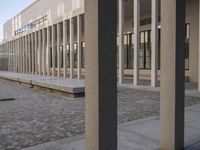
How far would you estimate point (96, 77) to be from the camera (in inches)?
123

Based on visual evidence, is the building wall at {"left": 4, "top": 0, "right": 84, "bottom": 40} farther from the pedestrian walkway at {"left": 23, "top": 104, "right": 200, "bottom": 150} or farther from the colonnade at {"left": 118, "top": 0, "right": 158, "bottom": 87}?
the pedestrian walkway at {"left": 23, "top": 104, "right": 200, "bottom": 150}

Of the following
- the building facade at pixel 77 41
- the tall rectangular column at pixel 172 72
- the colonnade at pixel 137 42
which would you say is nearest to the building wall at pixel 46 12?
the building facade at pixel 77 41

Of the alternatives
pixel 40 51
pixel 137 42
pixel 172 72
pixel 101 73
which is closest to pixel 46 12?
pixel 40 51

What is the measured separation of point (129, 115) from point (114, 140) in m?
3.93

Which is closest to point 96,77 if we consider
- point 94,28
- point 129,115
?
point 94,28

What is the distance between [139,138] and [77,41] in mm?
17619

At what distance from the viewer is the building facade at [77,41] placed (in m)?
15.4

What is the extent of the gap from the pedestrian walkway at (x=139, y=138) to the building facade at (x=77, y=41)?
8311 millimetres

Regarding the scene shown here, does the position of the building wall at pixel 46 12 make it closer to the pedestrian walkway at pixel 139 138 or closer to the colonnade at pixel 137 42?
the colonnade at pixel 137 42

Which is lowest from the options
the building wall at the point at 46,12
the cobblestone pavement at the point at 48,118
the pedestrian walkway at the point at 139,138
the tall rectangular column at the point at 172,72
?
the cobblestone pavement at the point at 48,118

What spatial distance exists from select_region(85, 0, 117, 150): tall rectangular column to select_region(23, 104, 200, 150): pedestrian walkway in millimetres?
1237

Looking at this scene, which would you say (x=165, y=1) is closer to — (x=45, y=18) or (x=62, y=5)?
(x=62, y=5)

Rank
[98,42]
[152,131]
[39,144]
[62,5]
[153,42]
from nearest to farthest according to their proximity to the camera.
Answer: [98,42]
[39,144]
[152,131]
[153,42]
[62,5]

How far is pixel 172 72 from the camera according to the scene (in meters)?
4.03
